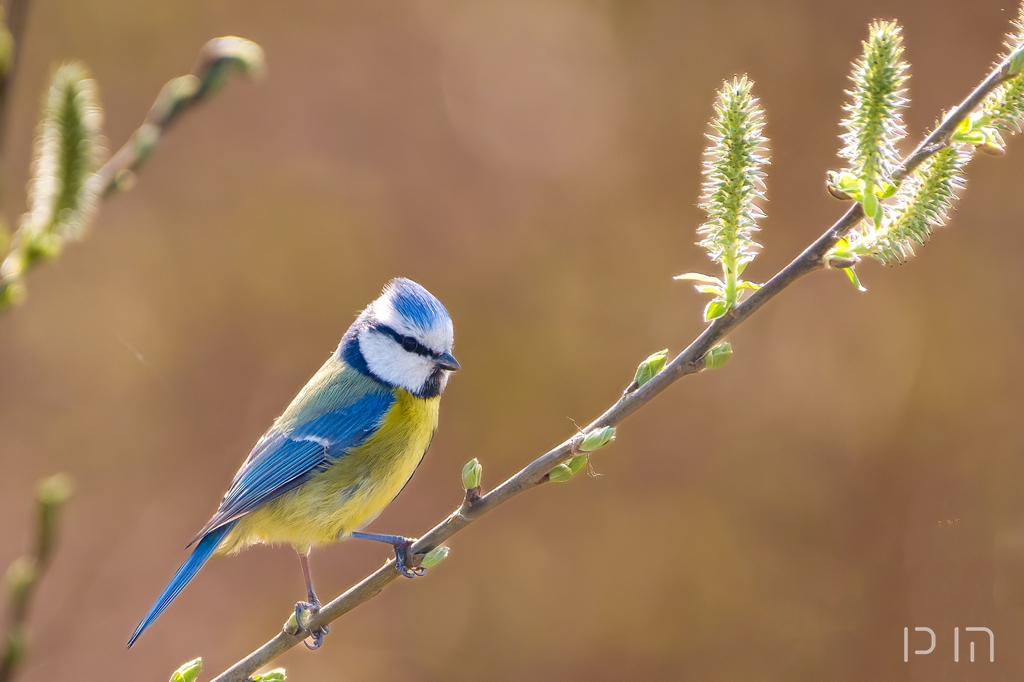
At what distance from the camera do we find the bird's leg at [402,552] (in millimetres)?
1344

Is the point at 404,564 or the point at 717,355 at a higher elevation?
the point at 717,355

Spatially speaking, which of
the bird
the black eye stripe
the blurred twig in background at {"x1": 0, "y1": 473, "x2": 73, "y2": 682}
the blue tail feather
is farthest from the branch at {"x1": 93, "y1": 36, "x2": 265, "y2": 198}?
the black eye stripe

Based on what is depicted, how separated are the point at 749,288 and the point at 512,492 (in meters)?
0.39

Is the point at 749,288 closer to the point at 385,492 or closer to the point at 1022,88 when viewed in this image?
the point at 1022,88

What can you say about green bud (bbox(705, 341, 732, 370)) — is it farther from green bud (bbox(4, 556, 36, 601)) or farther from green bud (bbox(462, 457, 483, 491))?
green bud (bbox(4, 556, 36, 601))

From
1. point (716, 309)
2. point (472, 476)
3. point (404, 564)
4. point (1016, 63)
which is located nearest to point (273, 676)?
point (404, 564)

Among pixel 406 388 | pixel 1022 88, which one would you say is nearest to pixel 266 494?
pixel 406 388

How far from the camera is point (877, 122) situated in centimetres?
91

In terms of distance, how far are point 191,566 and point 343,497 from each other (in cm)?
36

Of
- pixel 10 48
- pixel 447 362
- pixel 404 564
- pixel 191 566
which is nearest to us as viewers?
pixel 10 48

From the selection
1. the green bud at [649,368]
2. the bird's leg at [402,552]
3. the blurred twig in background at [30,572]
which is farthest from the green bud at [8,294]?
the bird's leg at [402,552]

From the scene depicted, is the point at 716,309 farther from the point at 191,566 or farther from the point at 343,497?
the point at 191,566

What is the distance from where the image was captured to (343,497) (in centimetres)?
199

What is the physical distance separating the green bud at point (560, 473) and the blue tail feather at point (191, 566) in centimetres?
100
